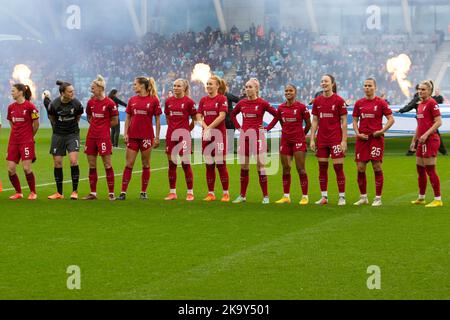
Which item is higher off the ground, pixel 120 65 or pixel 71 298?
pixel 120 65

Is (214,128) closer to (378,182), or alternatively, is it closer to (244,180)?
(244,180)

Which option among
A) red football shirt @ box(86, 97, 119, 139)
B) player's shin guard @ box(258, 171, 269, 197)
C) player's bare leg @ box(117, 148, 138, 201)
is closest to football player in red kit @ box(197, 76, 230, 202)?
player's shin guard @ box(258, 171, 269, 197)

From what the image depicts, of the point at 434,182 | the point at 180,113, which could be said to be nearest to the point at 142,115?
the point at 180,113

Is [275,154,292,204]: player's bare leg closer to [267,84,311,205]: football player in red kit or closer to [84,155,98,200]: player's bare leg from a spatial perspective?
[267,84,311,205]: football player in red kit

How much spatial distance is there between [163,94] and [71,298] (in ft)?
104

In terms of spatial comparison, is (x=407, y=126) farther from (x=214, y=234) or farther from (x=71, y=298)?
(x=71, y=298)

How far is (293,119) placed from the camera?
41.6ft

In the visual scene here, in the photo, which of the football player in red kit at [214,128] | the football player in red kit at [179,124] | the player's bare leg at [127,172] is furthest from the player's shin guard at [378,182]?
the player's bare leg at [127,172]

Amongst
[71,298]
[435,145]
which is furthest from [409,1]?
[71,298]

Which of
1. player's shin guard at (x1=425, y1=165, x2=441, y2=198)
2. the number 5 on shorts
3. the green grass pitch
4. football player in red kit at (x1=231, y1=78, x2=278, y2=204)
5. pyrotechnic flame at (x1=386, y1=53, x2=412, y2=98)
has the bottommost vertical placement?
the green grass pitch

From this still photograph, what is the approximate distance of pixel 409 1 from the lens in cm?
4631

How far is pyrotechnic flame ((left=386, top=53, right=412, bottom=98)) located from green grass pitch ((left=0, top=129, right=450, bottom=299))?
965 inches

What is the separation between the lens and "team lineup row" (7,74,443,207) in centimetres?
1246

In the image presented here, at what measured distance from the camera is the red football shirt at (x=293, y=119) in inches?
500
